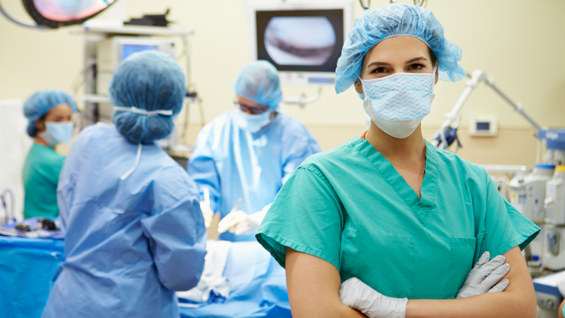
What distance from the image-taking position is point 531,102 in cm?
318

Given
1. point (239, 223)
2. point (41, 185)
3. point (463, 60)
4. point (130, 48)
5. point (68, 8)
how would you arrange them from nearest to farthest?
point (68, 8)
point (239, 223)
point (41, 185)
point (130, 48)
point (463, 60)

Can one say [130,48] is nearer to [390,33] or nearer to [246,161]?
[246,161]

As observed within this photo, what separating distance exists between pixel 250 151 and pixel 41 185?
117 centimetres

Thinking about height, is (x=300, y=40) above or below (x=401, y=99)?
above

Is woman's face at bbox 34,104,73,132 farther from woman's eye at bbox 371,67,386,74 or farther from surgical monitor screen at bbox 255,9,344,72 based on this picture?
woman's eye at bbox 371,67,386,74

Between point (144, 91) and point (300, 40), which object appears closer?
point (144, 91)

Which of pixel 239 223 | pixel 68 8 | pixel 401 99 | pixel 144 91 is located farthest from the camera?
pixel 239 223

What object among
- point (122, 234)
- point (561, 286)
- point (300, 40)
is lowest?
point (561, 286)

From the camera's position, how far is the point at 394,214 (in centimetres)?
90

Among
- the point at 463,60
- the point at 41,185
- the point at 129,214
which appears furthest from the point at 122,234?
the point at 463,60

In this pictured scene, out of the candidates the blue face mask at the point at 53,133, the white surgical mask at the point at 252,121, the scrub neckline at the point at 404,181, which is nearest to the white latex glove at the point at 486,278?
the scrub neckline at the point at 404,181

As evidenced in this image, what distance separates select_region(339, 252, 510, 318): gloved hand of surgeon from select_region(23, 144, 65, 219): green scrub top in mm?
2146

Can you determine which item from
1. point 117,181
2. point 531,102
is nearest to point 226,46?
point 531,102

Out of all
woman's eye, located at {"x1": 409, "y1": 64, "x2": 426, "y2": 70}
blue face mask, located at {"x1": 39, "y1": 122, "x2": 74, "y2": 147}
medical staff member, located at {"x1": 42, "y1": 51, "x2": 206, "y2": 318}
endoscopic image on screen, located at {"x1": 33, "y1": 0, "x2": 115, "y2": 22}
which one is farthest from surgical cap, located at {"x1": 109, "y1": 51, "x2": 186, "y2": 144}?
blue face mask, located at {"x1": 39, "y1": 122, "x2": 74, "y2": 147}
